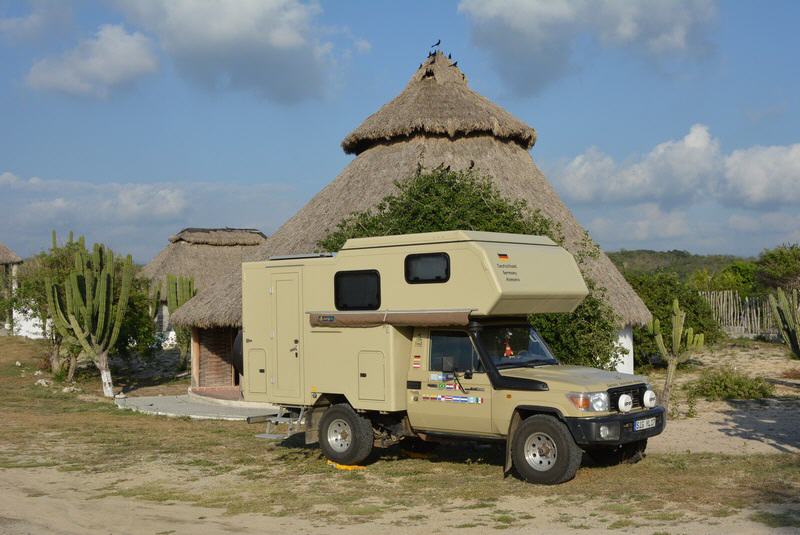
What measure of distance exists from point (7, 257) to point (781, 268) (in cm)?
3809

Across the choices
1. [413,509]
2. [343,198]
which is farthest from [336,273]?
[343,198]

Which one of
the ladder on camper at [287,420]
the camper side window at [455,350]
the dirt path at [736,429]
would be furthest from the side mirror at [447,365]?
the dirt path at [736,429]

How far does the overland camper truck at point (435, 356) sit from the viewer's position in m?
10.8

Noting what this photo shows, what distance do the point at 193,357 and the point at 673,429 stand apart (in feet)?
42.7

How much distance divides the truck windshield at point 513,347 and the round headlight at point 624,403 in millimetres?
1514

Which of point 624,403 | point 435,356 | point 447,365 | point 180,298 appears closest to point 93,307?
point 180,298

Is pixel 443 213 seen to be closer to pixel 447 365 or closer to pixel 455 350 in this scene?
pixel 455 350

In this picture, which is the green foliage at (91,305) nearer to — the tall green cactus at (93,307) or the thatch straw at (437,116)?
the tall green cactus at (93,307)

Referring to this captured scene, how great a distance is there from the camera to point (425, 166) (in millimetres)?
22234

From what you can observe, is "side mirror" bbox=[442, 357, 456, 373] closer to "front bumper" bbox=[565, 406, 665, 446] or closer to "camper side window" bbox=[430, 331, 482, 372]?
"camper side window" bbox=[430, 331, 482, 372]

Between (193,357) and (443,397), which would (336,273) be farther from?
(193,357)

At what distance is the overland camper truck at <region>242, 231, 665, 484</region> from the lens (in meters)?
10.8

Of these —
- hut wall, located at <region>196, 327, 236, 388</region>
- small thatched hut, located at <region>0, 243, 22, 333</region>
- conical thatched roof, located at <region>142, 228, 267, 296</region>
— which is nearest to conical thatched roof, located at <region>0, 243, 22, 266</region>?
small thatched hut, located at <region>0, 243, 22, 333</region>

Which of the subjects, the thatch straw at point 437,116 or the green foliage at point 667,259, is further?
the green foliage at point 667,259
